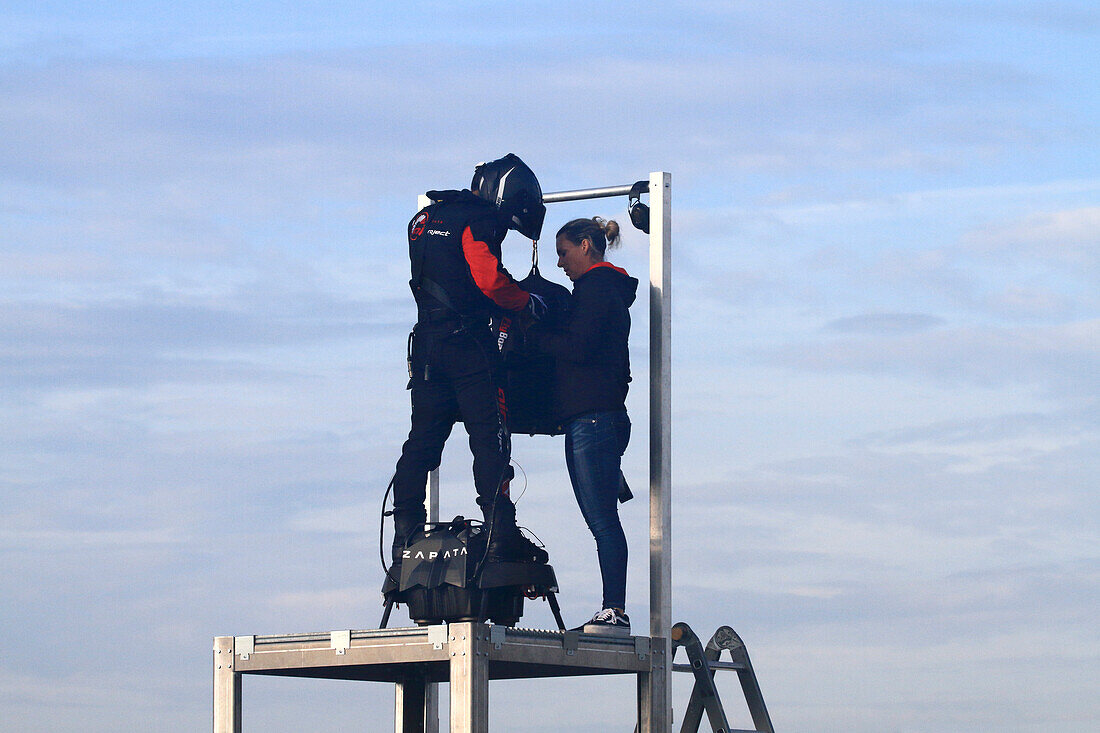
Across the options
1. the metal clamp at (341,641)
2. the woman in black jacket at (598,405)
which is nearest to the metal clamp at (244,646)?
the metal clamp at (341,641)

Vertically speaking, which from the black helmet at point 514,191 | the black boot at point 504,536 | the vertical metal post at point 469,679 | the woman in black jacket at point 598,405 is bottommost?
the vertical metal post at point 469,679

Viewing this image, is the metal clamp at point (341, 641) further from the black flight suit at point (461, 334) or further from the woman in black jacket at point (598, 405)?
the woman in black jacket at point (598, 405)

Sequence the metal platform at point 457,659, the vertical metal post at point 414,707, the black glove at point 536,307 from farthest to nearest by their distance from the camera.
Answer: the vertical metal post at point 414,707, the black glove at point 536,307, the metal platform at point 457,659

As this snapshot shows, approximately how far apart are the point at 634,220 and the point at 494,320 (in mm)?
1775

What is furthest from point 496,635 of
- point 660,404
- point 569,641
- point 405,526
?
point 660,404

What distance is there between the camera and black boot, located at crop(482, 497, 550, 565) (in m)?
12.6

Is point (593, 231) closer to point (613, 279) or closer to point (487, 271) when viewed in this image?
point (613, 279)

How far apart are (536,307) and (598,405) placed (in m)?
0.85

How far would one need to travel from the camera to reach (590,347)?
13250 millimetres

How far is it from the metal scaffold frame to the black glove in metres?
1.23

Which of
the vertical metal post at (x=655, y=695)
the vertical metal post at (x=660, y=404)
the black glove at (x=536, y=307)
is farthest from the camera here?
the vertical metal post at (x=660, y=404)

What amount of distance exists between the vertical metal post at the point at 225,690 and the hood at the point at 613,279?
372 centimetres

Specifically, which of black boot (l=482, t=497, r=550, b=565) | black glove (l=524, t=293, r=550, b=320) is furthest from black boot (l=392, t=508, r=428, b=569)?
black glove (l=524, t=293, r=550, b=320)

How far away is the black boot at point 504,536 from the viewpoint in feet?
41.2
